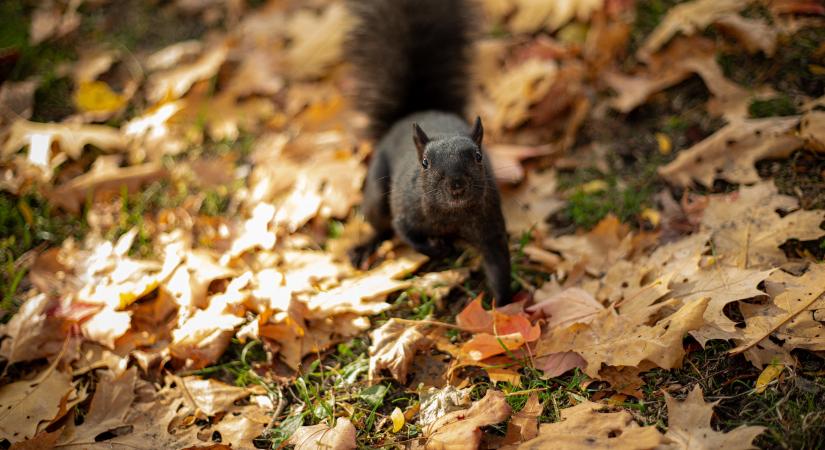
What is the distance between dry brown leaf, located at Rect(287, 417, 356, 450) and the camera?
7.43ft

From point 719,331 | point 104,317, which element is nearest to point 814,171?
point 719,331

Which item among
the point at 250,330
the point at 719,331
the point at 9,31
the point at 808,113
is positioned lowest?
the point at 250,330

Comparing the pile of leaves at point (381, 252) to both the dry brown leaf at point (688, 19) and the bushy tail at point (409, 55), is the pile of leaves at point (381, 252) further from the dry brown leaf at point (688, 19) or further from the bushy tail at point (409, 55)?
the bushy tail at point (409, 55)

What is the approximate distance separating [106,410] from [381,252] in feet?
5.27

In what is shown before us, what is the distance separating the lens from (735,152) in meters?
3.17

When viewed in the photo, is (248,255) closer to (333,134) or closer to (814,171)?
(333,134)

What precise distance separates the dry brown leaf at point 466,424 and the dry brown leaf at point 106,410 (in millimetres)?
1287

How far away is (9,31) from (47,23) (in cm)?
28

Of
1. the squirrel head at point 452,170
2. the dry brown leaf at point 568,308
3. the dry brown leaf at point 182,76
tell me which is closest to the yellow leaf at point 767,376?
the dry brown leaf at point 568,308

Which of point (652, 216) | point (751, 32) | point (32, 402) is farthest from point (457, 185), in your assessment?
point (751, 32)

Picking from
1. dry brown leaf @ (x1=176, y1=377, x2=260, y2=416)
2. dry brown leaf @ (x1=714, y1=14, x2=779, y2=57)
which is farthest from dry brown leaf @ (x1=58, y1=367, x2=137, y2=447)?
dry brown leaf @ (x1=714, y1=14, x2=779, y2=57)

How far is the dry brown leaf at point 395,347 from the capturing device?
259 centimetres

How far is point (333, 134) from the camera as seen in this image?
4172mm

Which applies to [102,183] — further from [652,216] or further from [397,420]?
[652,216]
